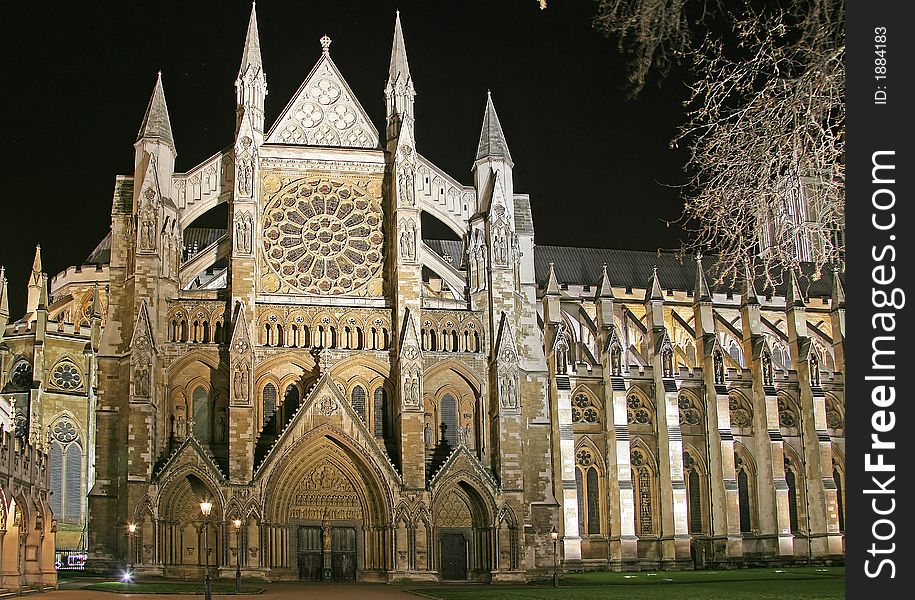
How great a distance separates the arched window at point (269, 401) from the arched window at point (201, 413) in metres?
2.13

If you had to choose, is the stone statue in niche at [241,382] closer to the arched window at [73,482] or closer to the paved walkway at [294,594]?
the paved walkway at [294,594]

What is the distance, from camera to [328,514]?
42.1 meters

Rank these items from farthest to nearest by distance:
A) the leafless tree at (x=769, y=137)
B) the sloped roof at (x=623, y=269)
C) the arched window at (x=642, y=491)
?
the sloped roof at (x=623, y=269) → the arched window at (x=642, y=491) → the leafless tree at (x=769, y=137)

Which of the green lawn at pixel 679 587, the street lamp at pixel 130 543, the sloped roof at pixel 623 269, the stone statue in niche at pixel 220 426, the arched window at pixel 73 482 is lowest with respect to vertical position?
the green lawn at pixel 679 587

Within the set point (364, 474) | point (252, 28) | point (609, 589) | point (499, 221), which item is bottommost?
point (609, 589)

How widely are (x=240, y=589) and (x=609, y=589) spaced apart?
11.5 metres

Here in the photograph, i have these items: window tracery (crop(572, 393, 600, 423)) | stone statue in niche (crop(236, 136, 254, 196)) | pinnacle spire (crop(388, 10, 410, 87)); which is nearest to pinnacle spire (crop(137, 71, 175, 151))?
stone statue in niche (crop(236, 136, 254, 196))

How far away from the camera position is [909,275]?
1045 cm

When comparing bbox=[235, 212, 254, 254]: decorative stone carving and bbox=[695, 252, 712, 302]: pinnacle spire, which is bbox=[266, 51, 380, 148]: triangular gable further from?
bbox=[695, 252, 712, 302]: pinnacle spire

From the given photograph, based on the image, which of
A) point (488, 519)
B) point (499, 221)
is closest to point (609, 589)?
point (488, 519)

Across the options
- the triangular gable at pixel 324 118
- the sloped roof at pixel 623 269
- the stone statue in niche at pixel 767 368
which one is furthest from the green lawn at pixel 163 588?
the sloped roof at pixel 623 269

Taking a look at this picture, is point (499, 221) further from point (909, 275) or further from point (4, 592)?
point (909, 275)

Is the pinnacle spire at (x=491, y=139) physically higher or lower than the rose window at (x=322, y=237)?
higher

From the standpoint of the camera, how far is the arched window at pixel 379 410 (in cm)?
4366
